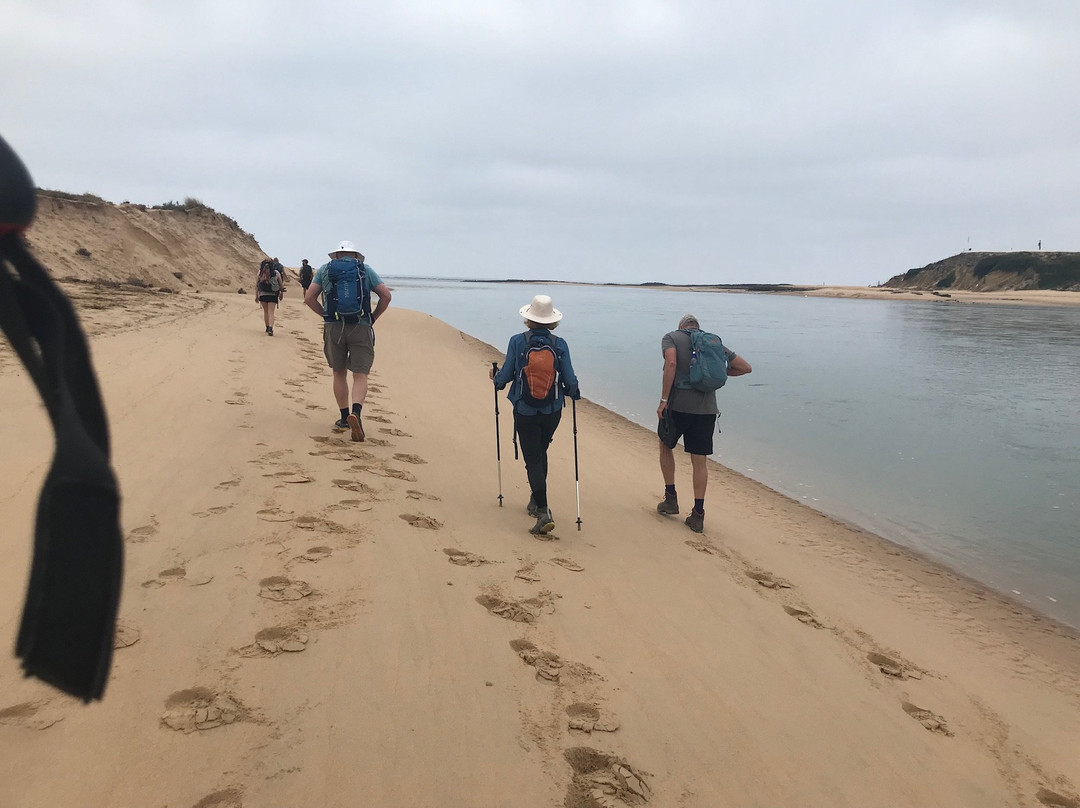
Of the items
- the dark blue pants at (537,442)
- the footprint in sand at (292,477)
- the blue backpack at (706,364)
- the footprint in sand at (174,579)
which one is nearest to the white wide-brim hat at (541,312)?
the dark blue pants at (537,442)

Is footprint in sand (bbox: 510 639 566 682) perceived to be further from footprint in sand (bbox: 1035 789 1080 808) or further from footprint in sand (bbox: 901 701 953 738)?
footprint in sand (bbox: 1035 789 1080 808)

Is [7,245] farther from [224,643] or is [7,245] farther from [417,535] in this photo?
[417,535]

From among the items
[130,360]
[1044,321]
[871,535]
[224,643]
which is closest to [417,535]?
[224,643]

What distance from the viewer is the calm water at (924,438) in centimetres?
766

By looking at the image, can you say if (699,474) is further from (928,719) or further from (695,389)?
(928,719)

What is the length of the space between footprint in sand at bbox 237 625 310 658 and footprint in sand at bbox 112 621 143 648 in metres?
0.50

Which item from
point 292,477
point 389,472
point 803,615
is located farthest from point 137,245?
point 803,615

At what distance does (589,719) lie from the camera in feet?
10.5

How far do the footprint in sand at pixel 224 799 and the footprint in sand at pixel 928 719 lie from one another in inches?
143

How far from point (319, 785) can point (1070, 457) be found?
13.4 m

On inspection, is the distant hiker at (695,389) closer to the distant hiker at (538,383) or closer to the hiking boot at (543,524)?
the distant hiker at (538,383)

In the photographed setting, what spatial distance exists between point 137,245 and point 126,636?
30.6 m

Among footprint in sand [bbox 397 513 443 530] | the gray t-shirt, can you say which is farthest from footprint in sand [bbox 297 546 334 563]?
the gray t-shirt

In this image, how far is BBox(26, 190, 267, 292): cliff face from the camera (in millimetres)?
24453
